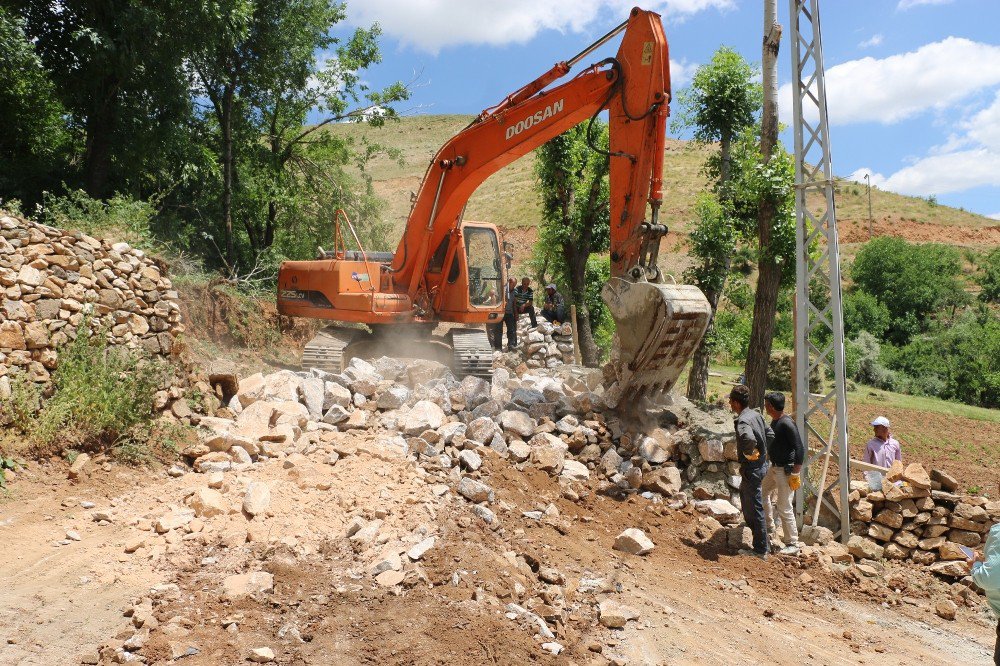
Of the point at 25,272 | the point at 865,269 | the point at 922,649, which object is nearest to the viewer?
the point at 922,649

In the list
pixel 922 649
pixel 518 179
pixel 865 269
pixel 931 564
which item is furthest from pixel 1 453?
pixel 518 179

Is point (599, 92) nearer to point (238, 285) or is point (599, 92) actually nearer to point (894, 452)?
point (894, 452)

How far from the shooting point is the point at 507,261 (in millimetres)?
11234

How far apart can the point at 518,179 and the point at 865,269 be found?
26957 mm

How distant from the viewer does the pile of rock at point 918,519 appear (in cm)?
670

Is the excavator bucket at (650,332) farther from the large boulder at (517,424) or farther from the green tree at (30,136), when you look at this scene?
the green tree at (30,136)

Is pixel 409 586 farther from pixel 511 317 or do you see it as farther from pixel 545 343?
pixel 545 343

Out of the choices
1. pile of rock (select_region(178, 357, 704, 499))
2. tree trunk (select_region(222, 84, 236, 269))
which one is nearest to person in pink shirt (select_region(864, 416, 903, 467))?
pile of rock (select_region(178, 357, 704, 499))

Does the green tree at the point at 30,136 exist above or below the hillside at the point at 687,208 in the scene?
below

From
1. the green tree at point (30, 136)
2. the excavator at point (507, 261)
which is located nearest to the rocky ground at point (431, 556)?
the excavator at point (507, 261)

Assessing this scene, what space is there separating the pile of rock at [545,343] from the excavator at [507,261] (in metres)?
5.05

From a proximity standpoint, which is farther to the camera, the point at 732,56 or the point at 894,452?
the point at 732,56

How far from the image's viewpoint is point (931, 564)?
22.0 feet

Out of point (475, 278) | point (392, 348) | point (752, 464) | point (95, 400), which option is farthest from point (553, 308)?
point (95, 400)
